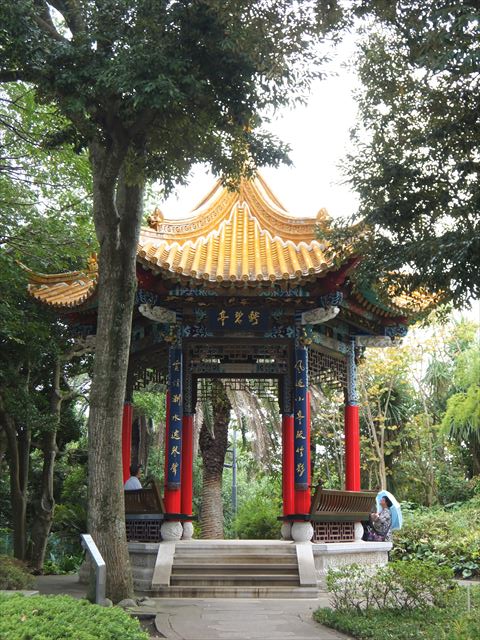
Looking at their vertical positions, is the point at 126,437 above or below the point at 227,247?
below

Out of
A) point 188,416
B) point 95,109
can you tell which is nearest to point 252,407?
point 188,416

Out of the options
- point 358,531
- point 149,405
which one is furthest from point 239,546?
point 149,405

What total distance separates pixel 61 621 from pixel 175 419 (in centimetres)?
671

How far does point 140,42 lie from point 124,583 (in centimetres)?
552

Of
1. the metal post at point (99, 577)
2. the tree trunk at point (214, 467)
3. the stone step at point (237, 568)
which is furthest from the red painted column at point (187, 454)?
the metal post at point (99, 577)

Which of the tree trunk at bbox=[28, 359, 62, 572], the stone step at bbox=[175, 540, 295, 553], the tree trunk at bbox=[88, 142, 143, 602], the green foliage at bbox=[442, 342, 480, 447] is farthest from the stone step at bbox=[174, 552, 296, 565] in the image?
the green foliage at bbox=[442, 342, 480, 447]

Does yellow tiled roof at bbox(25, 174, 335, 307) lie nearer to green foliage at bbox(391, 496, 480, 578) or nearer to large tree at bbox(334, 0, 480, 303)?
large tree at bbox(334, 0, 480, 303)

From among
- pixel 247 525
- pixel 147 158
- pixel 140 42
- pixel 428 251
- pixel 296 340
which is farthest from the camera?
pixel 247 525

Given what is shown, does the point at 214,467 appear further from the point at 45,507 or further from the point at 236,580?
the point at 236,580

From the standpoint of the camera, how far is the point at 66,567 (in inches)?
704

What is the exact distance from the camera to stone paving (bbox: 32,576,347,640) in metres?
6.98

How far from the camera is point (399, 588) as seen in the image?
7.82 meters

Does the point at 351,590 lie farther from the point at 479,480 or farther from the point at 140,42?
the point at 479,480

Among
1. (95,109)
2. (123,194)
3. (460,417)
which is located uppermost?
(95,109)
